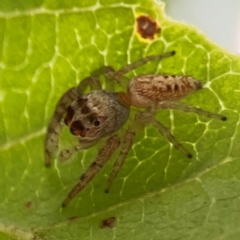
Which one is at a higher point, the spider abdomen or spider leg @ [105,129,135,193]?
the spider abdomen

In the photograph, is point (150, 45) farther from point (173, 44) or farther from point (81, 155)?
point (81, 155)

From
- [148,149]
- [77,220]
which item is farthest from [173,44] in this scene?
[77,220]

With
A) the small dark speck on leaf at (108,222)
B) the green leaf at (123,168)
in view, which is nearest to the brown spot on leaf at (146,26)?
the green leaf at (123,168)

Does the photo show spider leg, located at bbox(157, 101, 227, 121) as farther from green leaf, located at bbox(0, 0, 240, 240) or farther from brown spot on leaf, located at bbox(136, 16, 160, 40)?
brown spot on leaf, located at bbox(136, 16, 160, 40)

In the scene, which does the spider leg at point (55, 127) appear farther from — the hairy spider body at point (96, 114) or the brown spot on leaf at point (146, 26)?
the brown spot on leaf at point (146, 26)

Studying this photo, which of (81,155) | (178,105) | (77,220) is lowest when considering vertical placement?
(77,220)

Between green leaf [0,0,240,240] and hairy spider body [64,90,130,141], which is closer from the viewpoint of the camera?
green leaf [0,0,240,240]

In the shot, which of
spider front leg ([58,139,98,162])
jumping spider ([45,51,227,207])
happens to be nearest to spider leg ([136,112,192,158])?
jumping spider ([45,51,227,207])

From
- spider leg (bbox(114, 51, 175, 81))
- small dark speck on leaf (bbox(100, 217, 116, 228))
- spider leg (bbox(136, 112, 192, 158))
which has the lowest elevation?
small dark speck on leaf (bbox(100, 217, 116, 228))

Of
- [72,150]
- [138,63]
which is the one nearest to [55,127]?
[72,150]
